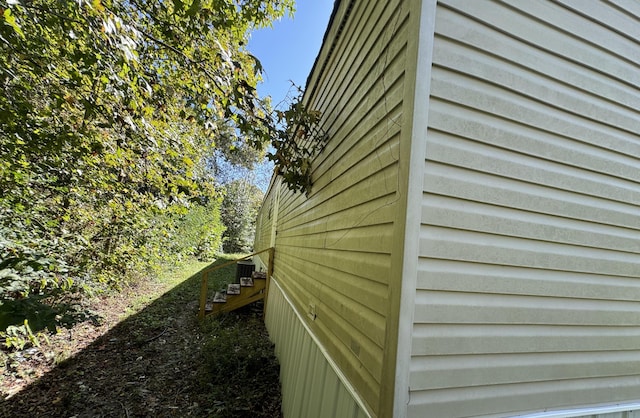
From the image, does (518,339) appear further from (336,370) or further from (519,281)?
(336,370)

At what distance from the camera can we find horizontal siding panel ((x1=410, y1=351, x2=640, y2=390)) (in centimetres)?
138

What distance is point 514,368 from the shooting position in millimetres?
1558

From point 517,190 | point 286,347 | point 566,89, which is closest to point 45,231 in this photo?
point 286,347

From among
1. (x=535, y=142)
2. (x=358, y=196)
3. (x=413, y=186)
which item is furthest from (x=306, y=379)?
(x=535, y=142)

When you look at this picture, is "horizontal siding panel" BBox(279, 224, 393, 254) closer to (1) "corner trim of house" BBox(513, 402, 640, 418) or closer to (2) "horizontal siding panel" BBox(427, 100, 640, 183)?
(2) "horizontal siding panel" BBox(427, 100, 640, 183)

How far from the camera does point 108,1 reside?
2.51 metres

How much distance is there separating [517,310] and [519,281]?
159mm

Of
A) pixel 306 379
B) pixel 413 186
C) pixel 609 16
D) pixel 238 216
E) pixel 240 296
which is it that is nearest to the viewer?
pixel 413 186

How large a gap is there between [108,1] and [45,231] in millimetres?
3546

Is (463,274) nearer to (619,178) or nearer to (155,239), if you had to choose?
(619,178)

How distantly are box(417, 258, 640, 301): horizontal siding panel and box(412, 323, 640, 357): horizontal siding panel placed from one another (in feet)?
0.63

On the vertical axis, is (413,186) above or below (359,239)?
above

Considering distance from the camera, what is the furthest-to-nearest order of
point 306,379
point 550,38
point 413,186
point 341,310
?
point 306,379, point 341,310, point 550,38, point 413,186

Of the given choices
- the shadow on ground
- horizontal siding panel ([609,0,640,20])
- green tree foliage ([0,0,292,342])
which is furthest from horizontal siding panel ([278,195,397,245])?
the shadow on ground
